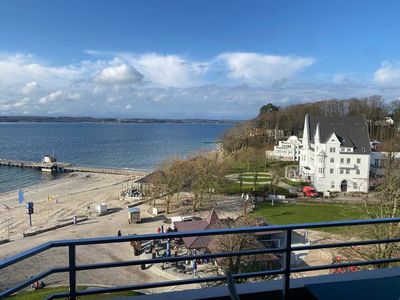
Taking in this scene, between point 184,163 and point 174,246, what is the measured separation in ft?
60.3

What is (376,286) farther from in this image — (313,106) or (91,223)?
(313,106)

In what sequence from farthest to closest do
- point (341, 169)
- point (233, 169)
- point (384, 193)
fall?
1. point (233, 169)
2. point (341, 169)
3. point (384, 193)

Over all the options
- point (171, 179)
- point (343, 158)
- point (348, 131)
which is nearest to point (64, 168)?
point (171, 179)

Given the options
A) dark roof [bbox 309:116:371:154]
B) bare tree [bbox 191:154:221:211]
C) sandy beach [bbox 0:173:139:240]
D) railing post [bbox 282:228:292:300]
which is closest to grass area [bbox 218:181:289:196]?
bare tree [bbox 191:154:221:211]

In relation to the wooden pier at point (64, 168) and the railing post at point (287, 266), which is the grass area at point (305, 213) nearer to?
the railing post at point (287, 266)

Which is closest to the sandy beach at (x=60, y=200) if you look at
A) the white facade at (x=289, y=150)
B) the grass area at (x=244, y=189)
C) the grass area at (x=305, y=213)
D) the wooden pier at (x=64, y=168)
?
the wooden pier at (x=64, y=168)

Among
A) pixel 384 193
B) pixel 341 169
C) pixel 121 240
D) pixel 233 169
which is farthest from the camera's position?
pixel 233 169

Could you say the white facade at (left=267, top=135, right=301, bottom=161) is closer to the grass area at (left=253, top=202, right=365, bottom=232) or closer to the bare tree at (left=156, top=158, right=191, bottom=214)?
the grass area at (left=253, top=202, right=365, bottom=232)

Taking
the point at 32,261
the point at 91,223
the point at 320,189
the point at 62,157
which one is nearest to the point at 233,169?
the point at 320,189

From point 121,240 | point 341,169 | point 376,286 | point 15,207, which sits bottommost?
point 15,207

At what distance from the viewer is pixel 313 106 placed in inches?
3723

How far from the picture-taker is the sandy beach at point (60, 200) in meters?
34.7

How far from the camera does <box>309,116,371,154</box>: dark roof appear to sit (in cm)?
4691

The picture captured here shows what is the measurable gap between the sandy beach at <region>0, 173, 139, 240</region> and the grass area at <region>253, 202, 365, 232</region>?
57.9 ft
